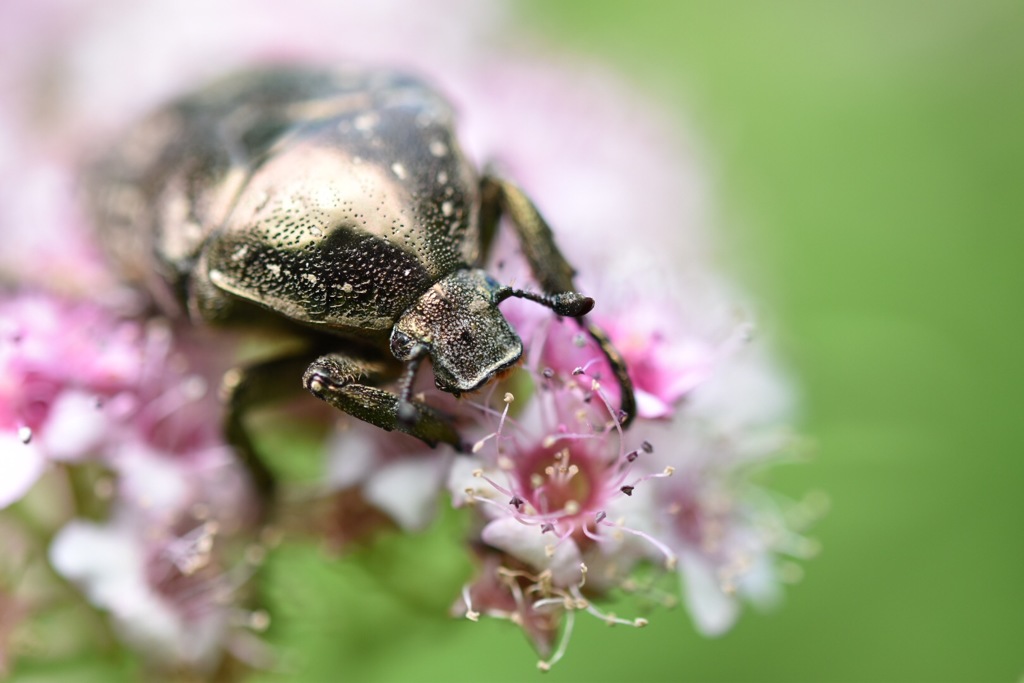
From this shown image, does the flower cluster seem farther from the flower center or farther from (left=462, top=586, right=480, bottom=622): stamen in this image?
the flower center

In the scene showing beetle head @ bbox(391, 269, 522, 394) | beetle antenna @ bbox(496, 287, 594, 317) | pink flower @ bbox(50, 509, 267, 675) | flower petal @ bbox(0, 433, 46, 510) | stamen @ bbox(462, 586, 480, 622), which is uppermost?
beetle antenna @ bbox(496, 287, 594, 317)

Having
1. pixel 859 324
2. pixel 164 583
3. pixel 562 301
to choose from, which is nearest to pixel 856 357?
pixel 859 324

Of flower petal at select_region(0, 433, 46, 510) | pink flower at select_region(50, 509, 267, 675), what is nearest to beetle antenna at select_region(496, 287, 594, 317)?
pink flower at select_region(50, 509, 267, 675)

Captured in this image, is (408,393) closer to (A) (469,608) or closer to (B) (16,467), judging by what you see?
(A) (469,608)

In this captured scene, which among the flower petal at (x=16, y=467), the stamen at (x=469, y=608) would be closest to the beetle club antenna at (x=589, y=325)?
the stamen at (x=469, y=608)

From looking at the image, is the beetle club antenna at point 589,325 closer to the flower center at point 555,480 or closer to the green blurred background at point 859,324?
the flower center at point 555,480
